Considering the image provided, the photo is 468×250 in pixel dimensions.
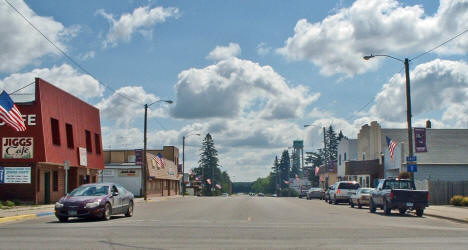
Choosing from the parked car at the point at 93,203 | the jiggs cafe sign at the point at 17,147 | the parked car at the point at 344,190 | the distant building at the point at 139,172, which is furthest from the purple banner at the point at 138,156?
the parked car at the point at 93,203

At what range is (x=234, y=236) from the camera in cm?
1522

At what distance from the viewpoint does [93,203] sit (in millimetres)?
20734

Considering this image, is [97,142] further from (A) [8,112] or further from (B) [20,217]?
(B) [20,217]

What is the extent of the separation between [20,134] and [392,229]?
988 inches

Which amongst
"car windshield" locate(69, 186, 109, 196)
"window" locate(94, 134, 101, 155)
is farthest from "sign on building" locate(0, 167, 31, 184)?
"car windshield" locate(69, 186, 109, 196)

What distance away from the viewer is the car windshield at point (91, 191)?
21812 millimetres

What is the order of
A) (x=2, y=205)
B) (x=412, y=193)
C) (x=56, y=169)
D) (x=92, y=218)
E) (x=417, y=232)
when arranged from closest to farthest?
(x=417, y=232) < (x=92, y=218) < (x=412, y=193) < (x=2, y=205) < (x=56, y=169)

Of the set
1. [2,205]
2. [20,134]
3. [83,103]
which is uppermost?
[83,103]

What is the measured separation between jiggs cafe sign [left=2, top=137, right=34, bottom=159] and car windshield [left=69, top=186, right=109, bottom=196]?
14.2 meters

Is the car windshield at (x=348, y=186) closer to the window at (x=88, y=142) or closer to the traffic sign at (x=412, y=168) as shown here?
the traffic sign at (x=412, y=168)

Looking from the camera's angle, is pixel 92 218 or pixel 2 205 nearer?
pixel 92 218

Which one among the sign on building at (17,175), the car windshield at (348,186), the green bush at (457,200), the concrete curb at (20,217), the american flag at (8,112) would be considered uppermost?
the american flag at (8,112)

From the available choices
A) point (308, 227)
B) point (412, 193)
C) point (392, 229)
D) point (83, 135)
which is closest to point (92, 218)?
point (308, 227)

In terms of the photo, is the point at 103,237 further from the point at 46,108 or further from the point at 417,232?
the point at 46,108
